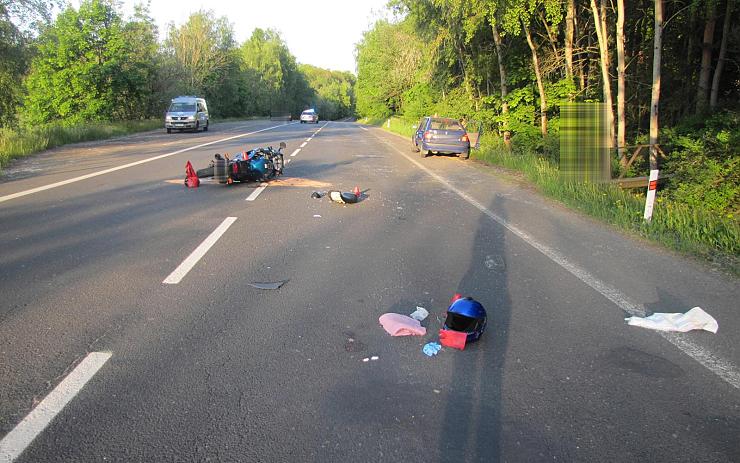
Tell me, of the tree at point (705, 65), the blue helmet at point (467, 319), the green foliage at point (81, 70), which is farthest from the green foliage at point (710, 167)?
the green foliage at point (81, 70)

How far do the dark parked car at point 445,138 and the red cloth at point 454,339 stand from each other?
15809mm

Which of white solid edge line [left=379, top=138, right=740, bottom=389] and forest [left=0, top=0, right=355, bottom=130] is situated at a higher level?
forest [left=0, top=0, right=355, bottom=130]

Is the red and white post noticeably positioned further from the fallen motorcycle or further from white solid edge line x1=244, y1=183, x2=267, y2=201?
the fallen motorcycle

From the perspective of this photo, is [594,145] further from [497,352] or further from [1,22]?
[1,22]

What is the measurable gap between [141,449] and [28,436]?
62 cm

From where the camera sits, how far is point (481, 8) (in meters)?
14.8

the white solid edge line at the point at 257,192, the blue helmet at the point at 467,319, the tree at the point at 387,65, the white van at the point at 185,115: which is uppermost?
the tree at the point at 387,65

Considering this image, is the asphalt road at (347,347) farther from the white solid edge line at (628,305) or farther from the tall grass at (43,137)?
the tall grass at (43,137)

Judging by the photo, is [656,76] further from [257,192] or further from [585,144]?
[257,192]

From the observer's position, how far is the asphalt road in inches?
109

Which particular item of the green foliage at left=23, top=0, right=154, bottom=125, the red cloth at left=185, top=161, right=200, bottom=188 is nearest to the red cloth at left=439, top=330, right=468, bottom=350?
the red cloth at left=185, top=161, right=200, bottom=188

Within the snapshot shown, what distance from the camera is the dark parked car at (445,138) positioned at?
19047 mm

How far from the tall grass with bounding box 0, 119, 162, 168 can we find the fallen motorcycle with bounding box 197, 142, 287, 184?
697 cm

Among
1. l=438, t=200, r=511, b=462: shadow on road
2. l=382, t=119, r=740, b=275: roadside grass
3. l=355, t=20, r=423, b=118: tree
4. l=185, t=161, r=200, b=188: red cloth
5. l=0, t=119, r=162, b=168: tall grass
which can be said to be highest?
l=355, t=20, r=423, b=118: tree
